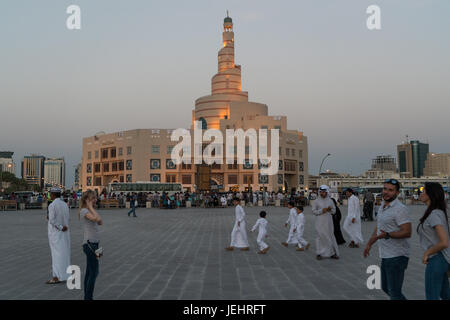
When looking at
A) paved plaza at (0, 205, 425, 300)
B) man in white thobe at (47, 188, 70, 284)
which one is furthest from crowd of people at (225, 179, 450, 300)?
man in white thobe at (47, 188, 70, 284)

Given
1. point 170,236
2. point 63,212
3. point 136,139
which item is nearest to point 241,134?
point 136,139

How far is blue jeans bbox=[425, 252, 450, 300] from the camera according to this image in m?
3.60

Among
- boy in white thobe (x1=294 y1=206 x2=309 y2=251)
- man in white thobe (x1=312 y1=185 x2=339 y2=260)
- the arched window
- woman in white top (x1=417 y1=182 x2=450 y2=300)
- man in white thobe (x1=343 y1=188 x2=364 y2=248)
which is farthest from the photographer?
the arched window

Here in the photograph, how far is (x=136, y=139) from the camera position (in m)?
63.5

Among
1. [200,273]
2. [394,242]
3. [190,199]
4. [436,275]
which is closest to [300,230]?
[200,273]

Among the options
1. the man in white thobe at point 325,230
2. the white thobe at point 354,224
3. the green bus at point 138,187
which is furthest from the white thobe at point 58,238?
the green bus at point 138,187

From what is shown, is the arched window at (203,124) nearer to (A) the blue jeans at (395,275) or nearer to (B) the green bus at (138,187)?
(B) the green bus at (138,187)

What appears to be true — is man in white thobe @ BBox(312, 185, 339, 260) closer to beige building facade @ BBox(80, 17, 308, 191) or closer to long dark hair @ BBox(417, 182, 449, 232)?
long dark hair @ BBox(417, 182, 449, 232)

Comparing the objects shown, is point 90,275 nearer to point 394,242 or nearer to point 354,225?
point 394,242

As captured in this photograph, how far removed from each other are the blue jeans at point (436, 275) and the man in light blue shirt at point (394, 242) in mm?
295

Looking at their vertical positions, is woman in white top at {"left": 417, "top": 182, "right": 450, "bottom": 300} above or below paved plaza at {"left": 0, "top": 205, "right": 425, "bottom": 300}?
above

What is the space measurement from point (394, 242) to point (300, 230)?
595cm

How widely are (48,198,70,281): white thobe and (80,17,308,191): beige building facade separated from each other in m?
49.6
